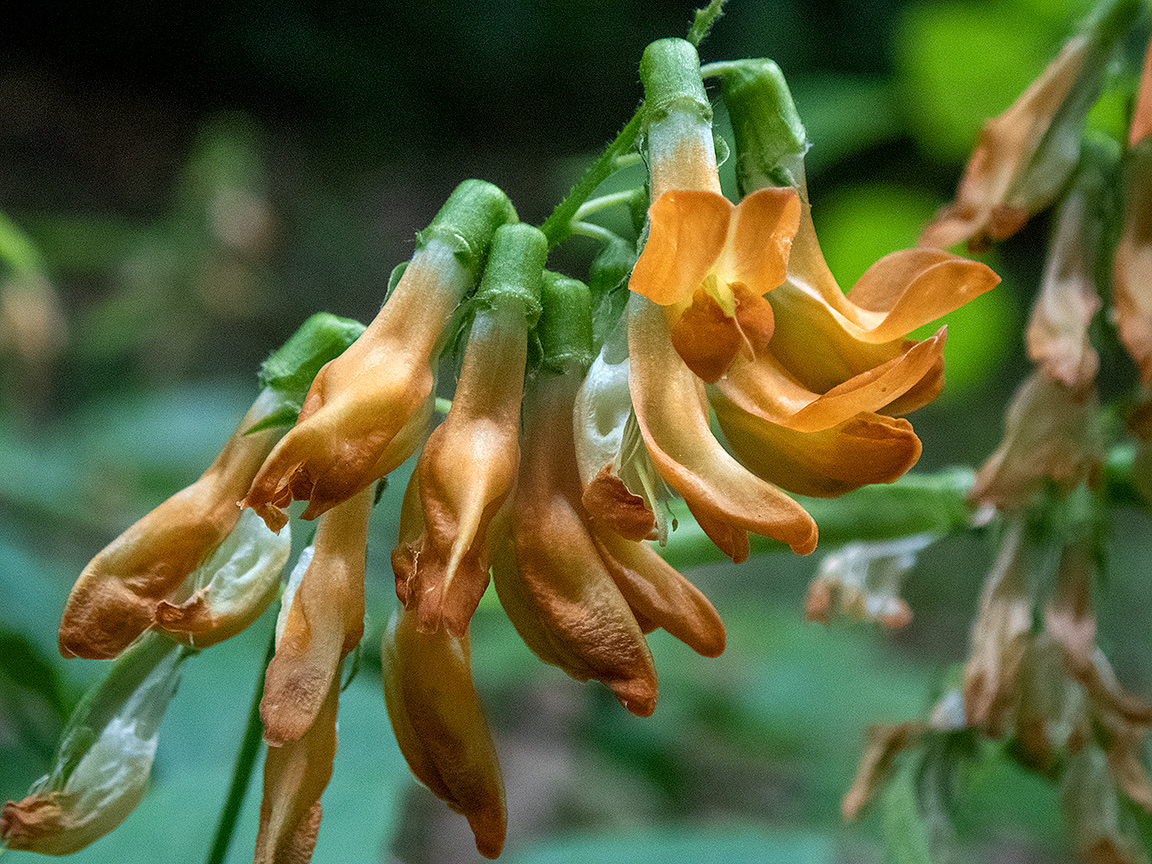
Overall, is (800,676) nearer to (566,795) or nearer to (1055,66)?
(566,795)

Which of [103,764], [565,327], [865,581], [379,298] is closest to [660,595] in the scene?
[565,327]

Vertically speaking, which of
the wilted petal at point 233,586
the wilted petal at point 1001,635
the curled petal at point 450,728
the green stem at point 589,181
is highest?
the green stem at point 589,181

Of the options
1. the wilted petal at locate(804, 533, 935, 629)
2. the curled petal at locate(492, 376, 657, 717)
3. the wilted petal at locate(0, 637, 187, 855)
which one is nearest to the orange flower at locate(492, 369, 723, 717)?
the curled petal at locate(492, 376, 657, 717)

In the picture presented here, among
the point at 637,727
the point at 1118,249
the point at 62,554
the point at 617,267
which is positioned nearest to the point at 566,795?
the point at 637,727

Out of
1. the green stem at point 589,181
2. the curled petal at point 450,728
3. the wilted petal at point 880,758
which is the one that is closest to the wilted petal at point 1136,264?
the wilted petal at point 880,758

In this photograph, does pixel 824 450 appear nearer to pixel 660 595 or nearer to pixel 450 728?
pixel 660 595

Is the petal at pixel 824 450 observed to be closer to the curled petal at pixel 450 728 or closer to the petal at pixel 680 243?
the petal at pixel 680 243
